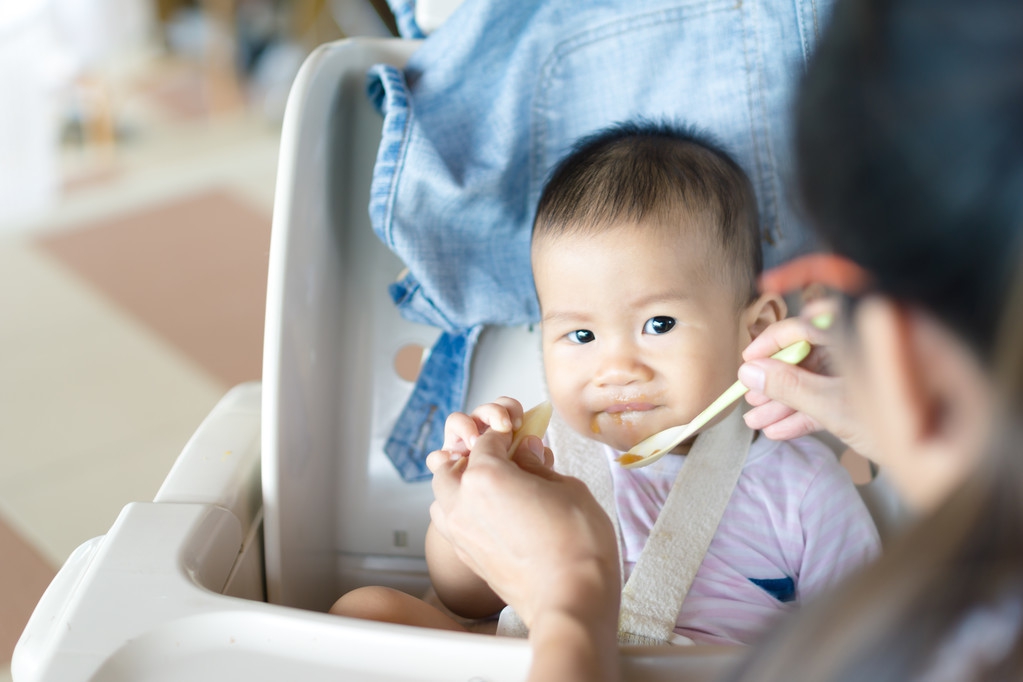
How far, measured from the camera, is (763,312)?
32.3 inches

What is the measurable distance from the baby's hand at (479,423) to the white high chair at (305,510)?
0.14 meters

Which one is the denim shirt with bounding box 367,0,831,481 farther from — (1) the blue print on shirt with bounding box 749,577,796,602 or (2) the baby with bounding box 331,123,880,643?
(1) the blue print on shirt with bounding box 749,577,796,602

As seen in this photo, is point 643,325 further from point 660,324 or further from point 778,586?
point 778,586

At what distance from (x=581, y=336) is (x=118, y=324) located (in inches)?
55.4

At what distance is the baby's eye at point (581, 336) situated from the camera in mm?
788

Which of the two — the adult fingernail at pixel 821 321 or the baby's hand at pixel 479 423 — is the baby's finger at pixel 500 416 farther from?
the adult fingernail at pixel 821 321

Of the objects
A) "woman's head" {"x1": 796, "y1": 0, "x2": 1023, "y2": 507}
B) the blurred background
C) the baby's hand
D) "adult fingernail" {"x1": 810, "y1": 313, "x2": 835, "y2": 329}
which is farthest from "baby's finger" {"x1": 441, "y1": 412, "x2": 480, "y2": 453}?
the blurred background

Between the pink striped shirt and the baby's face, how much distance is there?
2.9 inches

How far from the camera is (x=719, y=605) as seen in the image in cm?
75

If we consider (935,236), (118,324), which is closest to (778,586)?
(935,236)

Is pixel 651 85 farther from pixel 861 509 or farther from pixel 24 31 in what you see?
pixel 24 31

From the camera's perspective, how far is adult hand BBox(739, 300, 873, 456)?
0.66 metres

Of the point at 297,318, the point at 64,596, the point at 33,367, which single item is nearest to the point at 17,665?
the point at 64,596

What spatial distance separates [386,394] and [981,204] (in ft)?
2.24
